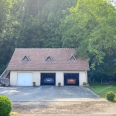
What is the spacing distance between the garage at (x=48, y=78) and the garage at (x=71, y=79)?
74.7 inches

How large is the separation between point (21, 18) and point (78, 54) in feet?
62.0

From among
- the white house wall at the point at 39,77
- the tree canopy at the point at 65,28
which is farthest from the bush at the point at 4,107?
the white house wall at the point at 39,77

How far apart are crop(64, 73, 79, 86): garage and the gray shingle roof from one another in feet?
4.67

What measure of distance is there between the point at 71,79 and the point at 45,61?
5.14 meters

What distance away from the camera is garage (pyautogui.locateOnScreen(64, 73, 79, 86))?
3553cm

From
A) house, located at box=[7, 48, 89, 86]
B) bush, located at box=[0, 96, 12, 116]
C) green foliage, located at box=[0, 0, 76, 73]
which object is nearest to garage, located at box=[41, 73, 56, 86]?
house, located at box=[7, 48, 89, 86]

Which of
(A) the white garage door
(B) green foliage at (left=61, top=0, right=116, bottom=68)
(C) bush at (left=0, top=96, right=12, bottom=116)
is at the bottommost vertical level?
(C) bush at (left=0, top=96, right=12, bottom=116)

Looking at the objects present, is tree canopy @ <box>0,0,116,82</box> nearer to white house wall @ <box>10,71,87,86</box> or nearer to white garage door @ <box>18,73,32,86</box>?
white house wall @ <box>10,71,87,86</box>

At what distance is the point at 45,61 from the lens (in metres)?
37.0

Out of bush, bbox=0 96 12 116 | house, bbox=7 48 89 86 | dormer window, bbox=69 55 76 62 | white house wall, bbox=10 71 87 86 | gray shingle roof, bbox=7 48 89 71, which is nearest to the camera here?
bush, bbox=0 96 12 116

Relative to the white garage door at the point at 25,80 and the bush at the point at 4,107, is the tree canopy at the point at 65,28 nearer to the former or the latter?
the white garage door at the point at 25,80

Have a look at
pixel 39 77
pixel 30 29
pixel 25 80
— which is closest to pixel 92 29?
pixel 39 77

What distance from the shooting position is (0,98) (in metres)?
10.9

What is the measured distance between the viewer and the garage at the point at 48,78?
1416 inches
